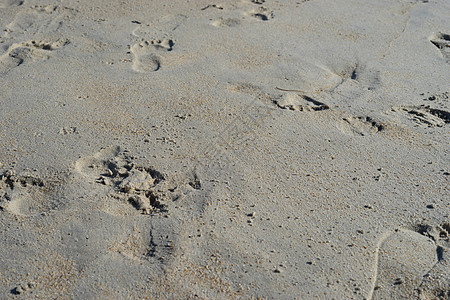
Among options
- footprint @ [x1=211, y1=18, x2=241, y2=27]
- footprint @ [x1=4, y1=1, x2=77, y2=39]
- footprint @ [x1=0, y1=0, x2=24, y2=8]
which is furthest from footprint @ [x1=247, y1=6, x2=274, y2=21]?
footprint @ [x1=0, y1=0, x2=24, y2=8]

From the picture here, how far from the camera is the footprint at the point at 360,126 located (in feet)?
8.42

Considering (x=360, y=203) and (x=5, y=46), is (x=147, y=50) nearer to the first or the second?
(x=5, y=46)

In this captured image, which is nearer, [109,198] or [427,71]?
[109,198]

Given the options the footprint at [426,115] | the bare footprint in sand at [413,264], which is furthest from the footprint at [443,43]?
the bare footprint in sand at [413,264]

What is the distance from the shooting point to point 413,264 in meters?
1.84

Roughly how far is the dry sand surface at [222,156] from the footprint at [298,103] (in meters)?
0.01

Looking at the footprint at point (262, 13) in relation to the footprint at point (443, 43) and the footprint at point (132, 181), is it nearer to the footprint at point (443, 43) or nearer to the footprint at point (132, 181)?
the footprint at point (443, 43)

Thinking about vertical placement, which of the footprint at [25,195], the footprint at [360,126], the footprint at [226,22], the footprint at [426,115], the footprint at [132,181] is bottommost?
the footprint at [25,195]

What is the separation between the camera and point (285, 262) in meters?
1.83

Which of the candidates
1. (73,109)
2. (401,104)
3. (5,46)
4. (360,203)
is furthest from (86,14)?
(360,203)

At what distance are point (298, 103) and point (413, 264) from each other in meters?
1.22

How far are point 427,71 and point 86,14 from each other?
8.58 ft

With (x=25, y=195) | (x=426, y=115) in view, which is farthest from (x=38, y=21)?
(x=426, y=115)

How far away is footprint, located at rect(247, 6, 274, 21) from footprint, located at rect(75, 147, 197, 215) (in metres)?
1.99
